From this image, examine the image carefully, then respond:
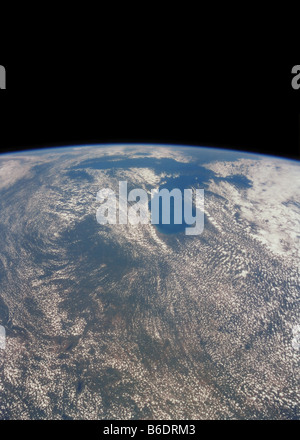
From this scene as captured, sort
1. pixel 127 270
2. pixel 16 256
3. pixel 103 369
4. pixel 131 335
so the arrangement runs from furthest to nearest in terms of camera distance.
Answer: pixel 16 256 → pixel 127 270 → pixel 131 335 → pixel 103 369

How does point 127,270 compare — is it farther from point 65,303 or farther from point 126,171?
point 126,171

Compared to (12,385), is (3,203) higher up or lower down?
higher up

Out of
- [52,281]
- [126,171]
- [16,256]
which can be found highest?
[126,171]

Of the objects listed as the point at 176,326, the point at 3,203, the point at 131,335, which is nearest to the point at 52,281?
the point at 131,335

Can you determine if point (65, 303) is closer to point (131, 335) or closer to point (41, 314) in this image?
point (41, 314)

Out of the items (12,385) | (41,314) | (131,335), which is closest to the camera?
(12,385)
